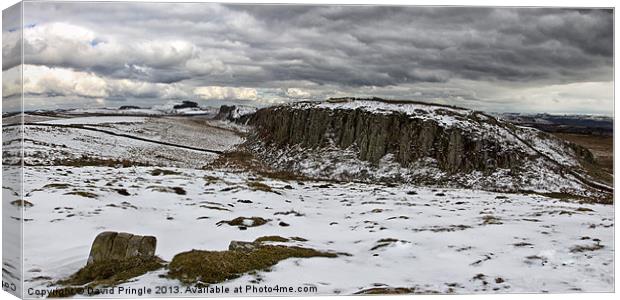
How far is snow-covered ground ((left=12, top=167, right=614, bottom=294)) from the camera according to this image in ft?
36.4

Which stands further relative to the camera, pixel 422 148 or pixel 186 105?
pixel 422 148

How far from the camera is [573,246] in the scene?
39.3 feet

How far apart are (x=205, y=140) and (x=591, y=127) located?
28.1ft

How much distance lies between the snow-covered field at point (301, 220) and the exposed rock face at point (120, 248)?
33 centimetres

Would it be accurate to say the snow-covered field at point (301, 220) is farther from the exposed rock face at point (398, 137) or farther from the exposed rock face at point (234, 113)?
the exposed rock face at point (398, 137)

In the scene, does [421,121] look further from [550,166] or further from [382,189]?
[550,166]

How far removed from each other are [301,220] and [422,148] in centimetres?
319

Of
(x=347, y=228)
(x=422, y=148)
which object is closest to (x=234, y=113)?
(x=347, y=228)

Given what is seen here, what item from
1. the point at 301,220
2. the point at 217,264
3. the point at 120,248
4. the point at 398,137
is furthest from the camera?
the point at 398,137

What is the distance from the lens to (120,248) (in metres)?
10.9

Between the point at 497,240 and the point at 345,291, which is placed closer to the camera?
the point at 345,291

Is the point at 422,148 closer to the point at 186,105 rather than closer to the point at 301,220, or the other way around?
the point at 301,220

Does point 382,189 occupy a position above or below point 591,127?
below

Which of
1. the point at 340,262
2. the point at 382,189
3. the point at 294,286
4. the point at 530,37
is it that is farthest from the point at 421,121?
the point at 294,286
